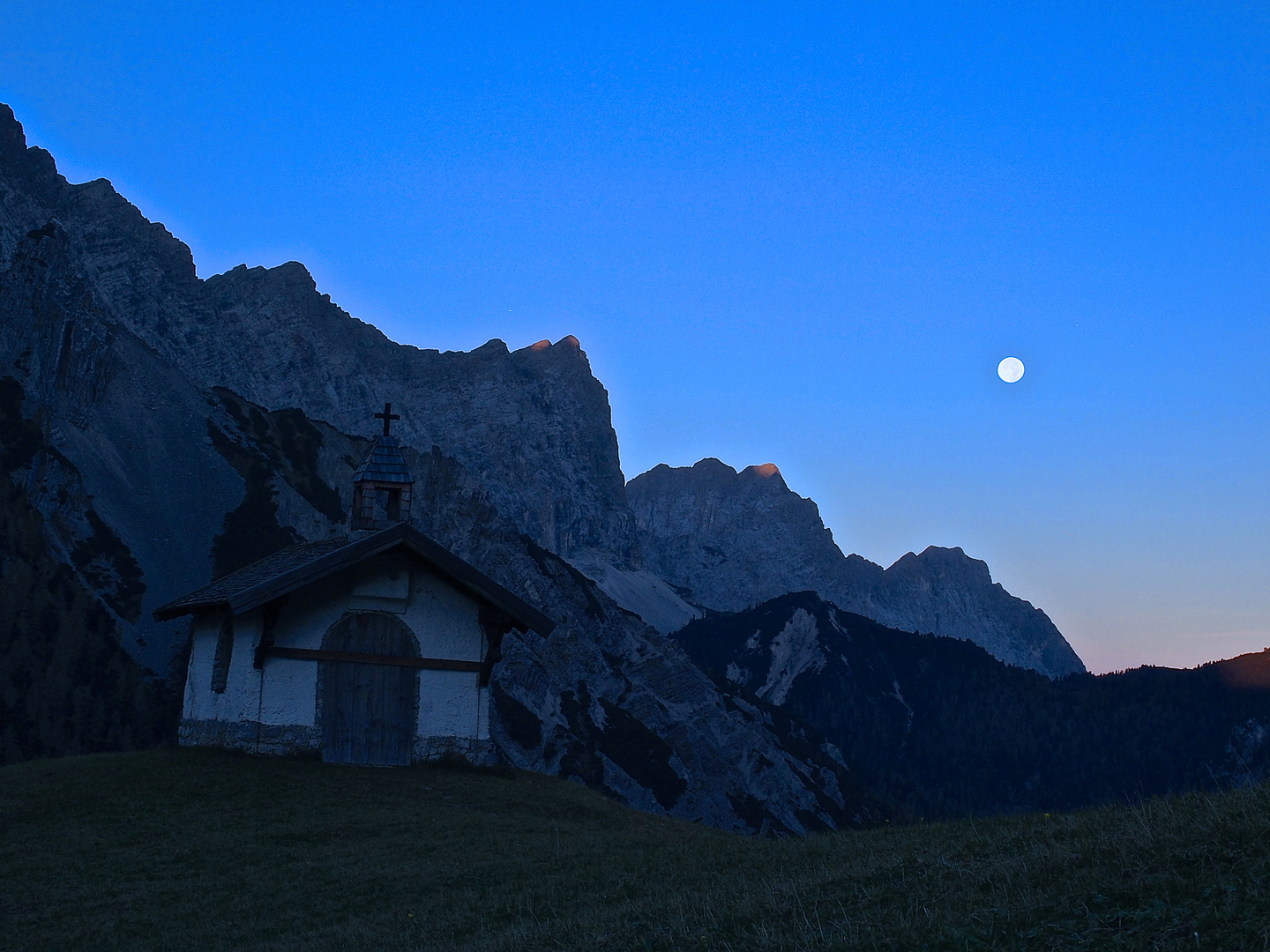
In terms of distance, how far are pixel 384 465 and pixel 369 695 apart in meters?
6.10

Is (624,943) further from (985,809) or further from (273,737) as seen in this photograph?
(985,809)

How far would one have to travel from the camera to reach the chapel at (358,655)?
2470 cm

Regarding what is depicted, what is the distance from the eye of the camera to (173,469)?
122 m

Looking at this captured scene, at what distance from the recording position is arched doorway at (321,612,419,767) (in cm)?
2514

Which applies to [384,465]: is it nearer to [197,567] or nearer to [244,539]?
[197,567]

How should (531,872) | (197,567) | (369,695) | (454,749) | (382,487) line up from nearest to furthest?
(531,872)
(369,695)
(454,749)
(382,487)
(197,567)

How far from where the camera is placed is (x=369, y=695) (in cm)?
2552

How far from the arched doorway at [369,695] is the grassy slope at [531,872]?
1.53m

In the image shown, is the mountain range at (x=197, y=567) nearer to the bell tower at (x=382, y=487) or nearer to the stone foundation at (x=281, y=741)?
the stone foundation at (x=281, y=741)

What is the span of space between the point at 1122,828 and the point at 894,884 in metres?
2.12

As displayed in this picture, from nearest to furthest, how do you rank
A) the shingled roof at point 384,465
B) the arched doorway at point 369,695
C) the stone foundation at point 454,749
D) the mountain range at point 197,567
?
the arched doorway at point 369,695 → the stone foundation at point 454,749 → the shingled roof at point 384,465 → the mountain range at point 197,567

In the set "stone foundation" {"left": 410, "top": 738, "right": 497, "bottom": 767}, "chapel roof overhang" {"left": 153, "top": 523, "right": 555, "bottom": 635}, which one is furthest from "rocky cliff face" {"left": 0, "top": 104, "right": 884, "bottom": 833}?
"stone foundation" {"left": 410, "top": 738, "right": 497, "bottom": 767}

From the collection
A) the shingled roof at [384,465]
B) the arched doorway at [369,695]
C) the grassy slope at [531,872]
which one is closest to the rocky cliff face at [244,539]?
the shingled roof at [384,465]

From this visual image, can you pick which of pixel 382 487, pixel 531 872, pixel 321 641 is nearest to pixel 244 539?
pixel 382 487
